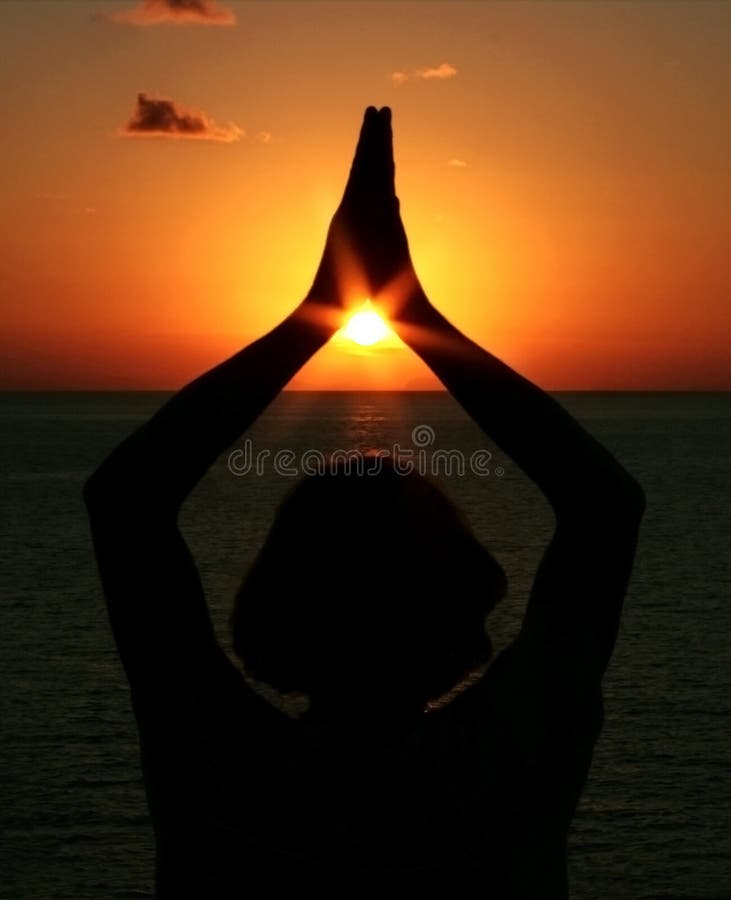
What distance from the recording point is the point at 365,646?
2184mm

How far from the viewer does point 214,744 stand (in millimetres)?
2094

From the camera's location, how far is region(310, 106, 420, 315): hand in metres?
2.26

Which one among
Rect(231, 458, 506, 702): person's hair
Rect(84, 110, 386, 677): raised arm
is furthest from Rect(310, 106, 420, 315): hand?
Rect(231, 458, 506, 702): person's hair

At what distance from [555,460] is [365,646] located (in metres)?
0.49

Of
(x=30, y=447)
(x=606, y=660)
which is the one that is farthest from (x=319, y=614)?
(x=30, y=447)

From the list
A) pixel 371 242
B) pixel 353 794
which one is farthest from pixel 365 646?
pixel 371 242

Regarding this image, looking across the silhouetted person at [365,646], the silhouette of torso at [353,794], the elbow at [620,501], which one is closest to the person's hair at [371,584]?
the silhouetted person at [365,646]

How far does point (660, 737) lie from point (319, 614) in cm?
2588

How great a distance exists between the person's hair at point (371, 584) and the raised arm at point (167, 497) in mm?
161

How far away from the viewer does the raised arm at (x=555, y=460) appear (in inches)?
88.7

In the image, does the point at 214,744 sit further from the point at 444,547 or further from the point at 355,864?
the point at 444,547

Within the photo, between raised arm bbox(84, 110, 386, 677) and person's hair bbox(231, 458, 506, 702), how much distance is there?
0.53ft

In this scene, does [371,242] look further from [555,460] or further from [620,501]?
[620,501]

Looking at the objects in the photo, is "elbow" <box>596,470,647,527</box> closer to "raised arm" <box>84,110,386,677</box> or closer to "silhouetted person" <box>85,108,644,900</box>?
"silhouetted person" <box>85,108,644,900</box>
